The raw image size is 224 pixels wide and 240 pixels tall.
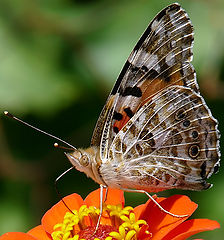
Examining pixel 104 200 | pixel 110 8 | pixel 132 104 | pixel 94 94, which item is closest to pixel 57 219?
pixel 104 200

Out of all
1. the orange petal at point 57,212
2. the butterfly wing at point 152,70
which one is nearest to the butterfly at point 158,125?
the butterfly wing at point 152,70

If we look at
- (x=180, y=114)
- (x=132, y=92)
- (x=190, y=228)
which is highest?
(x=132, y=92)

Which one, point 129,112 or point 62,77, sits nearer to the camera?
point 129,112

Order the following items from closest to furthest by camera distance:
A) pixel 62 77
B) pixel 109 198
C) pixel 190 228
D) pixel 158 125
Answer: pixel 190 228, pixel 158 125, pixel 109 198, pixel 62 77

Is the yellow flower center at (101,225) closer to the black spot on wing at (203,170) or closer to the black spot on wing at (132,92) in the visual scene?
the black spot on wing at (203,170)

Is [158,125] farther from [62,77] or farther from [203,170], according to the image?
[62,77]

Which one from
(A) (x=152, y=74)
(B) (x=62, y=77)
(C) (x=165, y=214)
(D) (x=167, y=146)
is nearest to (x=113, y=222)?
(C) (x=165, y=214)

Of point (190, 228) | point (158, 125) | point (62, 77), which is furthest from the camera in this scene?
point (62, 77)
